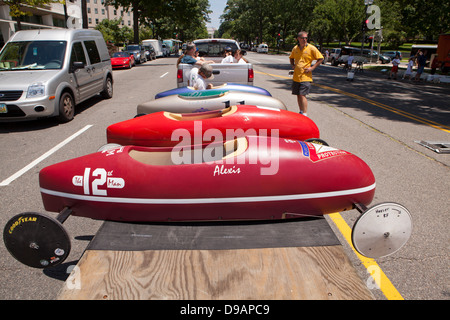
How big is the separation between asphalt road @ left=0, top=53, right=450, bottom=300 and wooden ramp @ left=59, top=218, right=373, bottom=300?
530 millimetres

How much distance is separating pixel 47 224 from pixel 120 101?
366 inches

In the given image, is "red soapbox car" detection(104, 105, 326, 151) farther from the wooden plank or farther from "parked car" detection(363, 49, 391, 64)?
"parked car" detection(363, 49, 391, 64)

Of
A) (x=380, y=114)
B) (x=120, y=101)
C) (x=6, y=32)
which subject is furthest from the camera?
(x=6, y=32)

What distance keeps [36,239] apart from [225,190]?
167 centimetres

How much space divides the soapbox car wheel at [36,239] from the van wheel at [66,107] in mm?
5986

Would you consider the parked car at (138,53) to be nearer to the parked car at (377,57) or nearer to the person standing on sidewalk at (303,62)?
the person standing on sidewalk at (303,62)

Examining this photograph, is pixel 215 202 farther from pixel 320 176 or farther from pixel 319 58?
pixel 319 58

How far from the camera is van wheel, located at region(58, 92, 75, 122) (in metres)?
7.88

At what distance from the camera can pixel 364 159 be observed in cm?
571

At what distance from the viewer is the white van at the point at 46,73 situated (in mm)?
7094

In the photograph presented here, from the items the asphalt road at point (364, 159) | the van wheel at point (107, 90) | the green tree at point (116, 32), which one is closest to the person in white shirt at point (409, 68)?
the asphalt road at point (364, 159)

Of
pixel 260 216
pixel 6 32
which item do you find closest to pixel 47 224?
pixel 260 216

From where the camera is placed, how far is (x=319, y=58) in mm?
7590

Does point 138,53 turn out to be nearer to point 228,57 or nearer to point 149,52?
point 149,52
